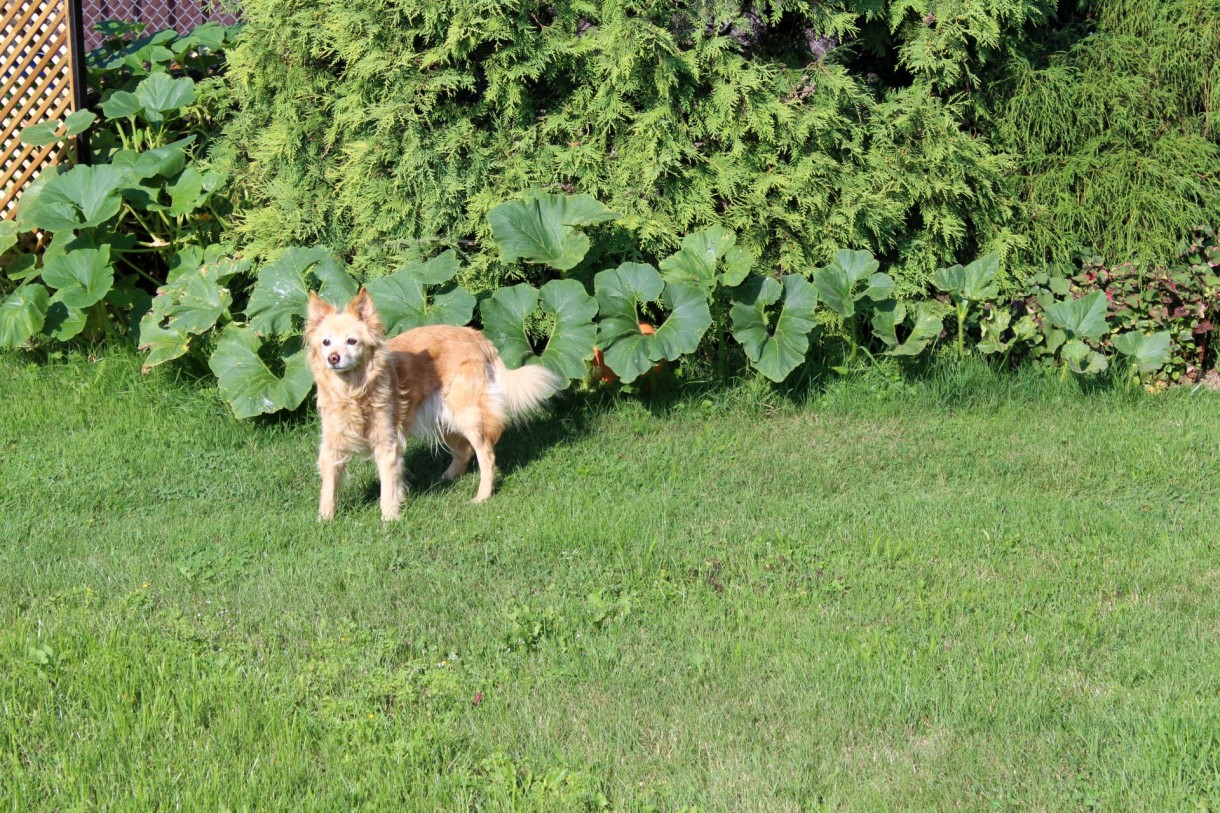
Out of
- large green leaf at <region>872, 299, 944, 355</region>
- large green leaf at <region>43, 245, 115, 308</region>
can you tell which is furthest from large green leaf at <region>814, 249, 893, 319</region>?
large green leaf at <region>43, 245, 115, 308</region>

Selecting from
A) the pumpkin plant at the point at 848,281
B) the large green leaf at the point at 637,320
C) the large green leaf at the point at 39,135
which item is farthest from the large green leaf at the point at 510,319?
the large green leaf at the point at 39,135

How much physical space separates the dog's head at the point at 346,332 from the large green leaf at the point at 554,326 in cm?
123

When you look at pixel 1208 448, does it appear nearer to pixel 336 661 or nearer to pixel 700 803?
pixel 700 803

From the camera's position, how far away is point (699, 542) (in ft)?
16.8

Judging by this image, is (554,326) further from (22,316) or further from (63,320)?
(22,316)

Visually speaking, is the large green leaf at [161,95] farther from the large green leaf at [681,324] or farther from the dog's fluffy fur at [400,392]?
the large green leaf at [681,324]

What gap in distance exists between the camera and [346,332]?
17.3ft

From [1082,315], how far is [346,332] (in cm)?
445

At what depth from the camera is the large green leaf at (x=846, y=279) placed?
22.3 ft

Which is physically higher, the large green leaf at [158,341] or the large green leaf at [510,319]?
the large green leaf at [510,319]

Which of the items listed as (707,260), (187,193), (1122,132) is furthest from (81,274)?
(1122,132)

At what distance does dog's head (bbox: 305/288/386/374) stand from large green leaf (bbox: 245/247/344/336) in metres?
1.02

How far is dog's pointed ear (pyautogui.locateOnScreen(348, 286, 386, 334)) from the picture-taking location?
5281 mm

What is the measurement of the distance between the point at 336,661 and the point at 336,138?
4169 mm
